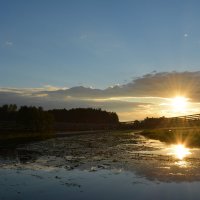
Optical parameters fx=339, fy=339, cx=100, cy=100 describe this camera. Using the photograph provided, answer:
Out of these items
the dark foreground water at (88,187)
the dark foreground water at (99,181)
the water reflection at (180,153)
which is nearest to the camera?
the dark foreground water at (88,187)

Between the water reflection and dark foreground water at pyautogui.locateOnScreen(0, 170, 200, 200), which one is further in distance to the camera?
the water reflection

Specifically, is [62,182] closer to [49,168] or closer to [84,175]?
[84,175]

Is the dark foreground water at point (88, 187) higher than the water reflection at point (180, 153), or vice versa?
the water reflection at point (180, 153)

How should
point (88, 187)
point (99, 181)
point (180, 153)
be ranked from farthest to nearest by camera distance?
point (180, 153)
point (99, 181)
point (88, 187)

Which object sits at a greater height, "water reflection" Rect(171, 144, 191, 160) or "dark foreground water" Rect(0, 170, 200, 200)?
"water reflection" Rect(171, 144, 191, 160)

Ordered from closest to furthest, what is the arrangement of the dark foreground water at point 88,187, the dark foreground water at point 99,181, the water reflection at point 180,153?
the dark foreground water at point 88,187 → the dark foreground water at point 99,181 → the water reflection at point 180,153

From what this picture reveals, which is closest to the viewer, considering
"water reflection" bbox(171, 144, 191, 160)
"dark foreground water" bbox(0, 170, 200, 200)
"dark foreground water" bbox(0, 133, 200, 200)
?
"dark foreground water" bbox(0, 170, 200, 200)

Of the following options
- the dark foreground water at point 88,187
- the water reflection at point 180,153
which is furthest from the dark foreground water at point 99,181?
the water reflection at point 180,153

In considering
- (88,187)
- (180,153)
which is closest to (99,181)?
(88,187)

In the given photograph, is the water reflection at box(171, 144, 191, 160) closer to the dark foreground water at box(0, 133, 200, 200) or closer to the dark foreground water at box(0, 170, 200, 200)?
the dark foreground water at box(0, 133, 200, 200)

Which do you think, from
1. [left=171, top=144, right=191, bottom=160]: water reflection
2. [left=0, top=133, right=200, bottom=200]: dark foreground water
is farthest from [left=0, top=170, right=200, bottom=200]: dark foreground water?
[left=171, top=144, right=191, bottom=160]: water reflection

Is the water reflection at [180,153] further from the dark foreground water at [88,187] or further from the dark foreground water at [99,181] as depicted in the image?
the dark foreground water at [88,187]

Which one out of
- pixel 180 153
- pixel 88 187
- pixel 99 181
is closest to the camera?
pixel 88 187

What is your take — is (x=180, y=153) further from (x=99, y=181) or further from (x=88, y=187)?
(x=88, y=187)
